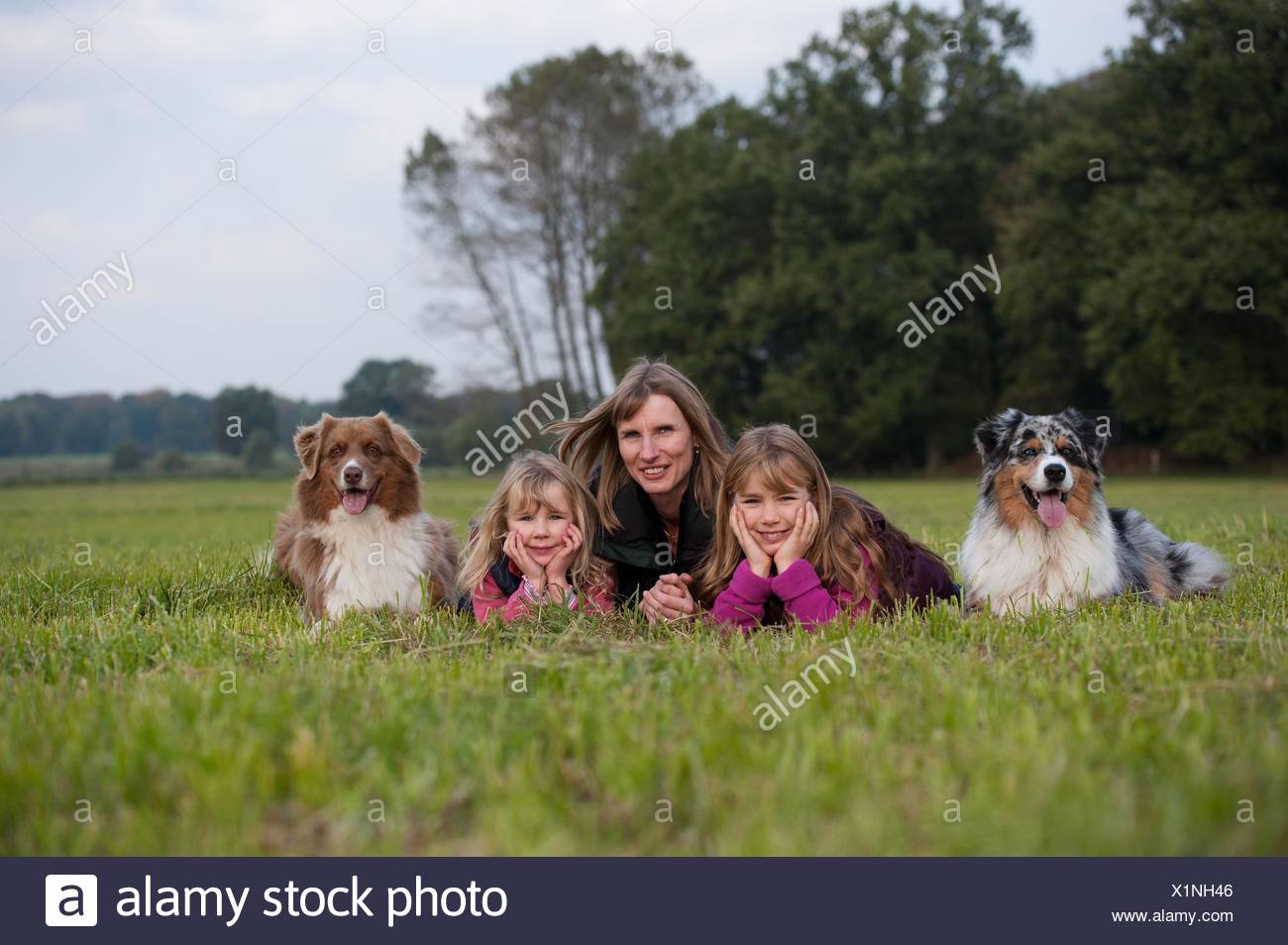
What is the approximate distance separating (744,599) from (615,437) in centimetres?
162

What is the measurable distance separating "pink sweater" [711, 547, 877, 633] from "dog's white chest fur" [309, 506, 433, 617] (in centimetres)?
187

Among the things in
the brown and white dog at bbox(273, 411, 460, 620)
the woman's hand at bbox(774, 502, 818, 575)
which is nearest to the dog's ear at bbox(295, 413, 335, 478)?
the brown and white dog at bbox(273, 411, 460, 620)

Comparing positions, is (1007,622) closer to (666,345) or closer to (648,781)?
(648,781)

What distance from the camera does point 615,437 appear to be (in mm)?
6395

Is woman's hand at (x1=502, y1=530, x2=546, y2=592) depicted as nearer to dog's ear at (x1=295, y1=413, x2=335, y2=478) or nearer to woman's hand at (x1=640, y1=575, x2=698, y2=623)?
woman's hand at (x1=640, y1=575, x2=698, y2=623)

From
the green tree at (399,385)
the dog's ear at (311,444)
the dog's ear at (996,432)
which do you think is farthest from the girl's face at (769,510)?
the green tree at (399,385)

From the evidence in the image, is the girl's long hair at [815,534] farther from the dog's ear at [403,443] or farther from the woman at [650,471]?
the dog's ear at [403,443]

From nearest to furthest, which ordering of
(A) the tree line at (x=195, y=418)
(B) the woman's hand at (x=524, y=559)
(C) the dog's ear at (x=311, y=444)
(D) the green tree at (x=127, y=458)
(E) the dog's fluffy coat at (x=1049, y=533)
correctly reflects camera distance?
(B) the woman's hand at (x=524, y=559) < (E) the dog's fluffy coat at (x=1049, y=533) < (C) the dog's ear at (x=311, y=444) < (A) the tree line at (x=195, y=418) < (D) the green tree at (x=127, y=458)

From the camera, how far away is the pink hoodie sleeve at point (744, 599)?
5.18 meters

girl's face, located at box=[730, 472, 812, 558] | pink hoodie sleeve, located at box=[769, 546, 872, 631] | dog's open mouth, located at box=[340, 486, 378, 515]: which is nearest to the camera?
pink hoodie sleeve, located at box=[769, 546, 872, 631]

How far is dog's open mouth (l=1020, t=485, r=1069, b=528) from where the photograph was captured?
18.8ft

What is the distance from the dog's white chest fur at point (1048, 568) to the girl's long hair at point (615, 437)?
163cm
